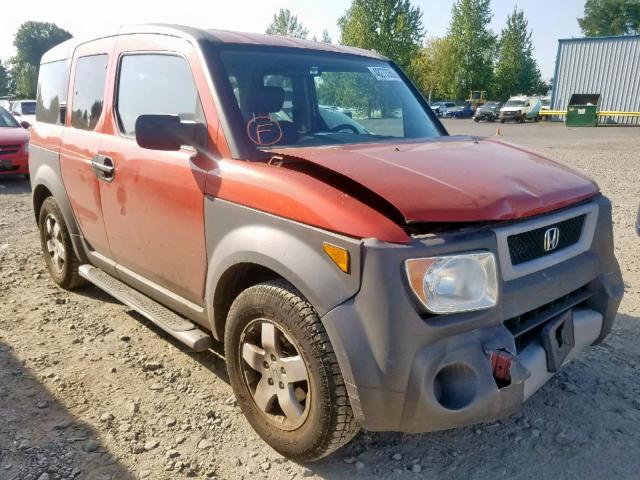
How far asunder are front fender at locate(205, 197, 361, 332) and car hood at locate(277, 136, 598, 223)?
287mm

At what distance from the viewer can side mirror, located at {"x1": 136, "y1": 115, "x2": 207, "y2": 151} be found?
2465 millimetres

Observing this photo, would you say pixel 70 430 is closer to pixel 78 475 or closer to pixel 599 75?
pixel 78 475

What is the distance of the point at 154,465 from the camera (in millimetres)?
2439

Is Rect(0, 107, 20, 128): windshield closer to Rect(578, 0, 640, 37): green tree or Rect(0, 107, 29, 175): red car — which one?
Rect(0, 107, 29, 175): red car

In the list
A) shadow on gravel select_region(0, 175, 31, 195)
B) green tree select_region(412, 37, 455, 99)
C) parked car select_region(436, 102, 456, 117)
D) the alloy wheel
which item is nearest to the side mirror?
the alloy wheel

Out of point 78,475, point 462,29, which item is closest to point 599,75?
point 462,29

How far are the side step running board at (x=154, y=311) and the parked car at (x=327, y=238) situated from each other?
0.06 feet

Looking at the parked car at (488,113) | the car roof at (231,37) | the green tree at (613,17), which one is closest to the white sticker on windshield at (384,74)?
the car roof at (231,37)

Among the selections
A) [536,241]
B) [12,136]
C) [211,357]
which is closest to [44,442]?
[211,357]

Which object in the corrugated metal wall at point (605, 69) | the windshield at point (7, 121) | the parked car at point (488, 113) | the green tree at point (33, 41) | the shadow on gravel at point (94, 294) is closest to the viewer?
the shadow on gravel at point (94, 294)

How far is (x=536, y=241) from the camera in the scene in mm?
2236

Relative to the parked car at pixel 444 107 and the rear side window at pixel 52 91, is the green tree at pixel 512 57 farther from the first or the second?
the rear side window at pixel 52 91

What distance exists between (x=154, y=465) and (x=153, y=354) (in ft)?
3.68

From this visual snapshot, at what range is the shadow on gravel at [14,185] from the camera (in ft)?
31.3
